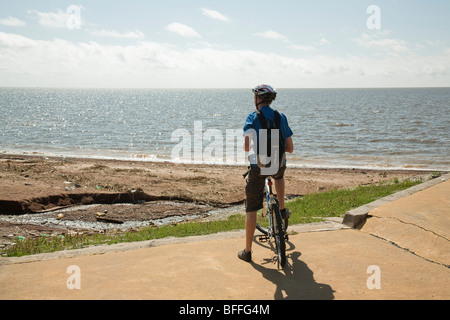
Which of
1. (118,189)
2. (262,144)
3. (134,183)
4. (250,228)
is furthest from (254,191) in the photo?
(134,183)

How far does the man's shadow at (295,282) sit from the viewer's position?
153 inches

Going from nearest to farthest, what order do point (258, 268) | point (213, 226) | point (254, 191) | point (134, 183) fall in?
point (258, 268), point (254, 191), point (213, 226), point (134, 183)

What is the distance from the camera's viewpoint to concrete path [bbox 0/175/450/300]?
3.93 meters

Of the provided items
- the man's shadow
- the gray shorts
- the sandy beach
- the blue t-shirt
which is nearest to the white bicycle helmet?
the blue t-shirt

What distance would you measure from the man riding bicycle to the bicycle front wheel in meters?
0.28

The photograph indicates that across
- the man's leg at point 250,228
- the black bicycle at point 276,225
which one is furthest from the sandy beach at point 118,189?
the black bicycle at point 276,225

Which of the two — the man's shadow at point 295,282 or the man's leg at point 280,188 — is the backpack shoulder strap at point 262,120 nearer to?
the man's leg at point 280,188

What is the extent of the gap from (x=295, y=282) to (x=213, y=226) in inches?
127

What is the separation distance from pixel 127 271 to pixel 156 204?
7391 millimetres

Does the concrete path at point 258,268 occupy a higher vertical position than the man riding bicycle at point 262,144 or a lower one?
lower

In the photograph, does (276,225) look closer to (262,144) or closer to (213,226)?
(262,144)

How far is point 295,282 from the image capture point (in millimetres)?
4199

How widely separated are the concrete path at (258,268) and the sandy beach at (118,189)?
4628 millimetres
